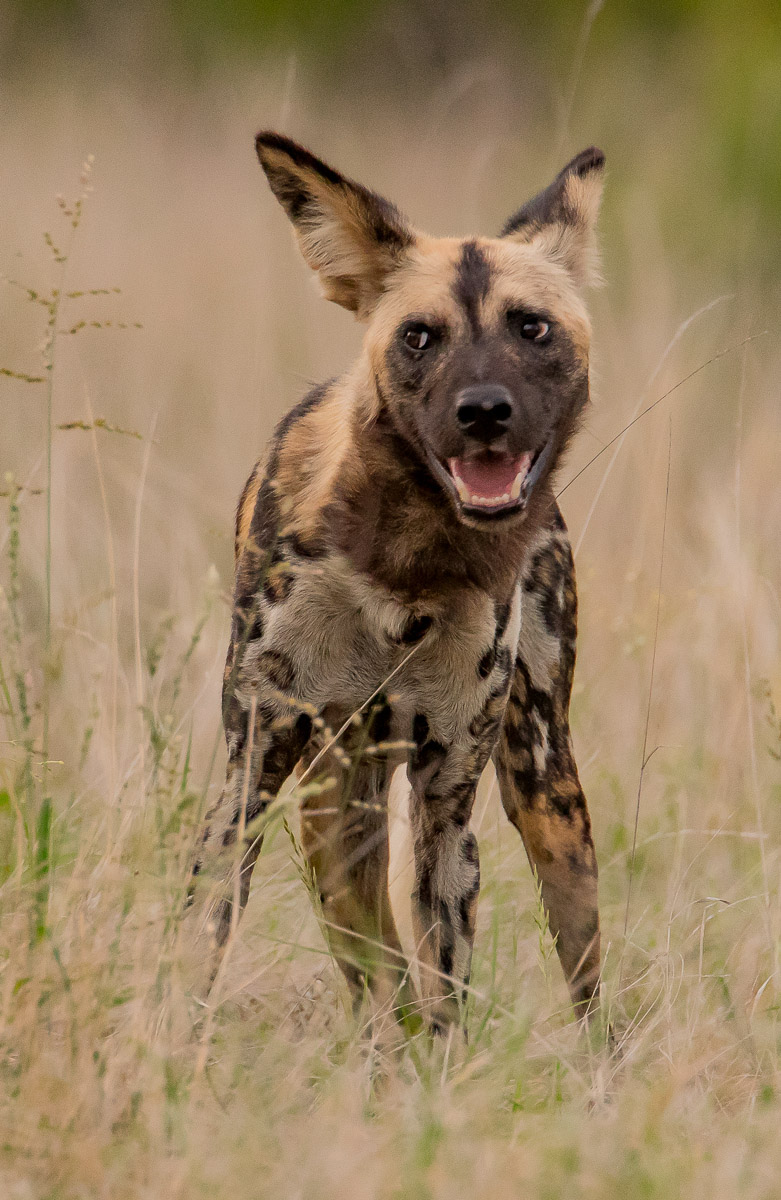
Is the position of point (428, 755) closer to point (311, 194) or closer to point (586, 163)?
point (311, 194)

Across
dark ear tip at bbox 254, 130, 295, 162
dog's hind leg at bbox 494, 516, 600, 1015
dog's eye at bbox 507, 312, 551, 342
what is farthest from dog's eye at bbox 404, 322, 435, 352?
dog's hind leg at bbox 494, 516, 600, 1015

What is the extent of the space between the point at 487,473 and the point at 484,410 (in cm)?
17

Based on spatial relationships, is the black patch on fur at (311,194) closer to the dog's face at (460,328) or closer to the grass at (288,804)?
the dog's face at (460,328)

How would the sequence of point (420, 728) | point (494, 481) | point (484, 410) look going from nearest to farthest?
point (484, 410)
point (494, 481)
point (420, 728)

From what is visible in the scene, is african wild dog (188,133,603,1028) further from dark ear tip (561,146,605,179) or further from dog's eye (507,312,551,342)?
dark ear tip (561,146,605,179)

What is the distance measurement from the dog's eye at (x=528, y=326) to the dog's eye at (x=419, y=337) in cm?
17

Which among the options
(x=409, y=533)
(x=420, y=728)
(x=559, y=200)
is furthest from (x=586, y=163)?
(x=420, y=728)

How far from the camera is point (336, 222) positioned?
123 inches

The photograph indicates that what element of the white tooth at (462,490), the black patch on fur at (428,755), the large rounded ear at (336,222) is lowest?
the black patch on fur at (428,755)

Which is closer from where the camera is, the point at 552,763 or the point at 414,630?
the point at 414,630

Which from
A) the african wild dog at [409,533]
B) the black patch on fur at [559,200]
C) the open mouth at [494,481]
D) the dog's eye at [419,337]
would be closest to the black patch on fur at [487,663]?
the african wild dog at [409,533]

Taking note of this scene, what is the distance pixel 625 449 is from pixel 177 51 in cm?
695

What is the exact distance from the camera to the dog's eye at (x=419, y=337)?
117 inches

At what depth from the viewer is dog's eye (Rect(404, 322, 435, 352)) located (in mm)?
2984
